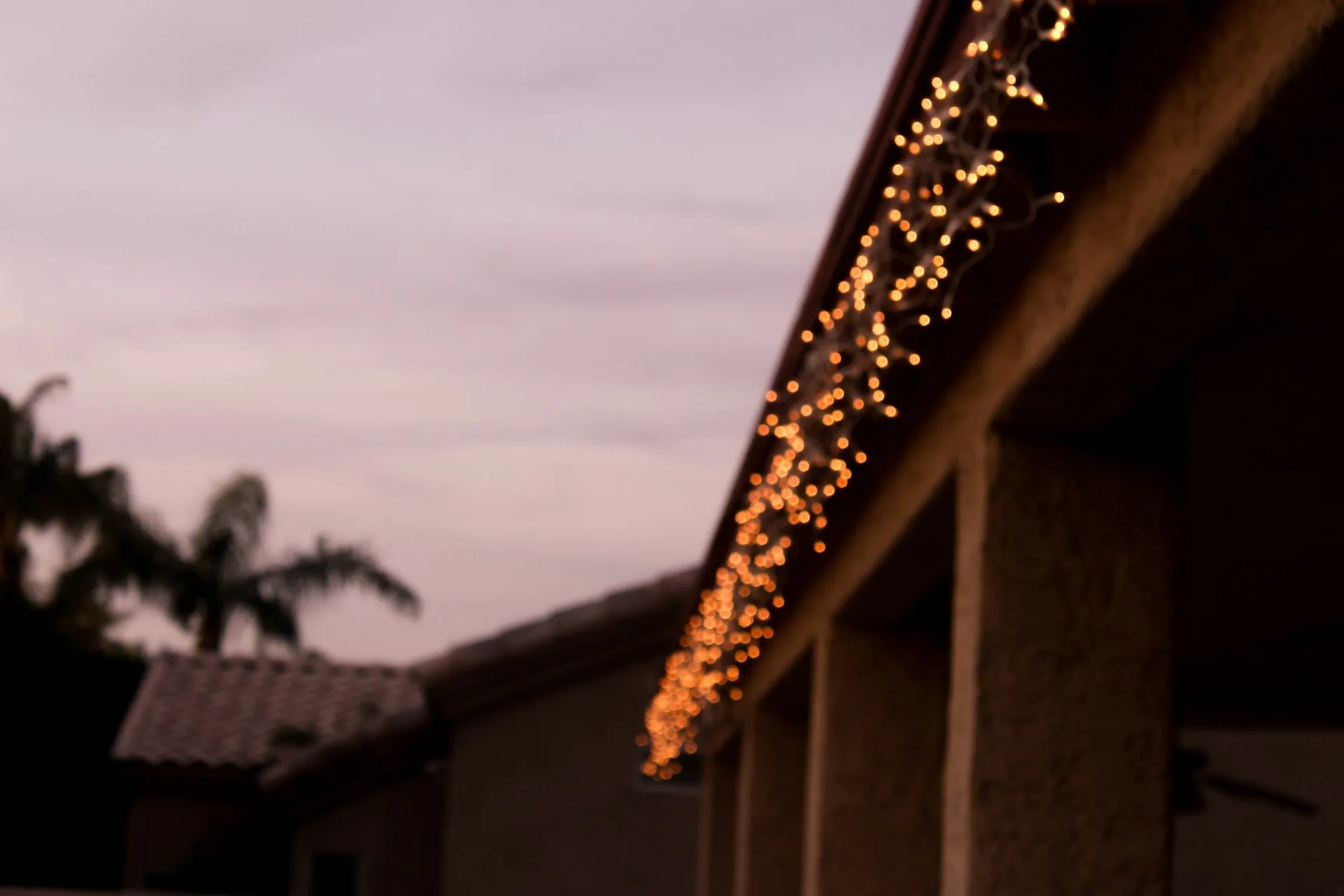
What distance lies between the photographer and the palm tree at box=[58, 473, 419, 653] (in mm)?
30125

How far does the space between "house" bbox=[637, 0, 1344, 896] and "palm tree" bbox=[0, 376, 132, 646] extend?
22072 mm

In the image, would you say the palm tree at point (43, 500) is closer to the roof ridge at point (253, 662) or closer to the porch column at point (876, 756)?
the roof ridge at point (253, 662)

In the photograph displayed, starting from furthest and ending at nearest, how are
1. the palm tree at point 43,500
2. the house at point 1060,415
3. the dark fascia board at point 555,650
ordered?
the palm tree at point 43,500
the dark fascia board at point 555,650
the house at point 1060,415

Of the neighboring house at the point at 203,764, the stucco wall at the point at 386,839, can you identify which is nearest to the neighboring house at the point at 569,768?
the stucco wall at the point at 386,839

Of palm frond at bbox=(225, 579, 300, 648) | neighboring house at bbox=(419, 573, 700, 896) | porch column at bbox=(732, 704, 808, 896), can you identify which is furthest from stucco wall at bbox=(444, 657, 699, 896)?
palm frond at bbox=(225, 579, 300, 648)

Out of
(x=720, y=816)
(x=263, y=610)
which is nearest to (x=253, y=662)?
(x=263, y=610)

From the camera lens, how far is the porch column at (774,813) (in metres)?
8.85

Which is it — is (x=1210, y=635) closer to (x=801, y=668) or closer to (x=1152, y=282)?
(x=801, y=668)

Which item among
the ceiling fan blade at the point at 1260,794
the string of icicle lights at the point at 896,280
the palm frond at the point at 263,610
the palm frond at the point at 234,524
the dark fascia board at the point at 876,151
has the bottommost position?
the ceiling fan blade at the point at 1260,794

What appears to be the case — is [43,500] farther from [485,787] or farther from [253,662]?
[485,787]

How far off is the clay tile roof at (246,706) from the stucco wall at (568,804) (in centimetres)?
133

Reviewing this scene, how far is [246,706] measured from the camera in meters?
22.3

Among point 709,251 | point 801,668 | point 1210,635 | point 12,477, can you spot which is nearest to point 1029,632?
point 1210,635

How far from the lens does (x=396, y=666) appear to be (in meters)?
24.7
